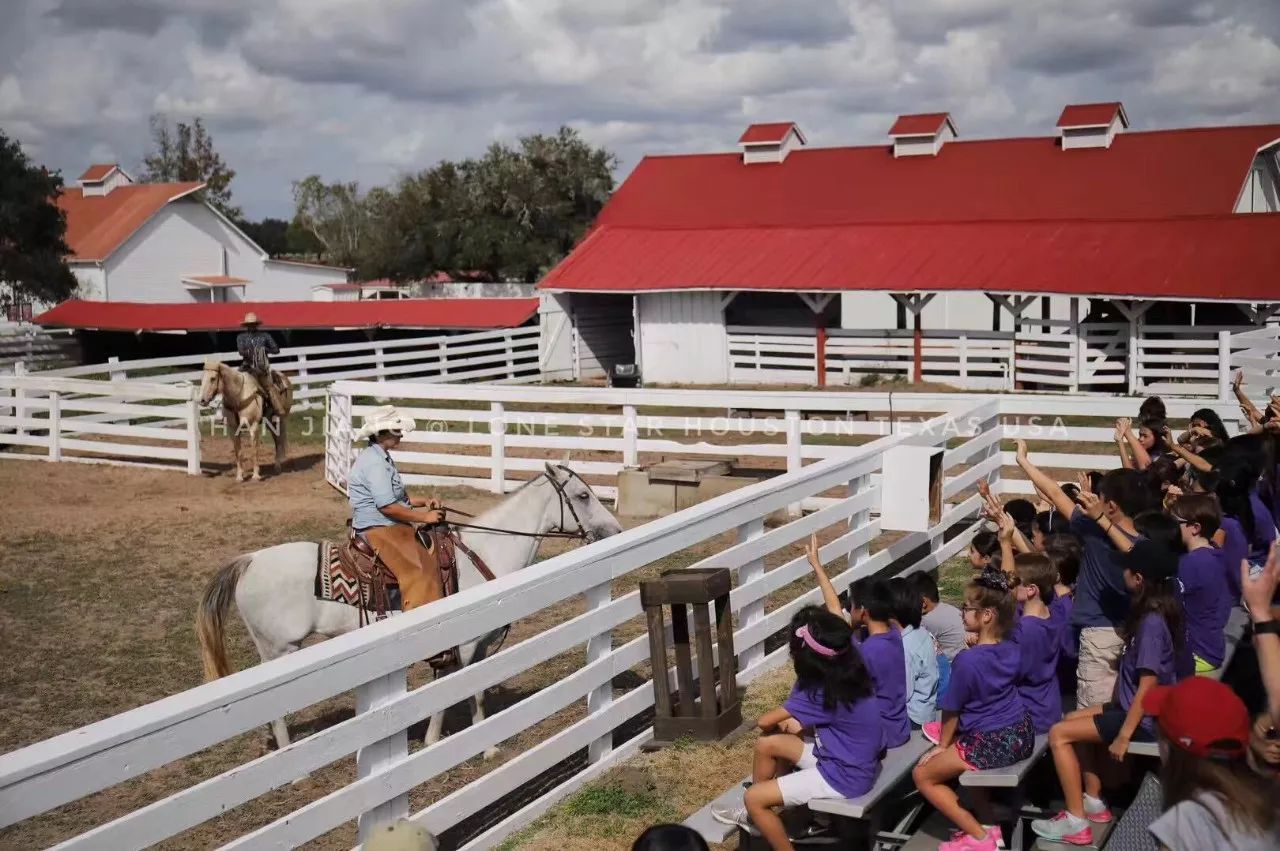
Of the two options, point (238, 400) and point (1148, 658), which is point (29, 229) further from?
point (1148, 658)

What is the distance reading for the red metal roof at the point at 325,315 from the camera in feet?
98.5

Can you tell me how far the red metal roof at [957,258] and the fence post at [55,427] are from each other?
14.3 metres

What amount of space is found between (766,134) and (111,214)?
2992 centimetres

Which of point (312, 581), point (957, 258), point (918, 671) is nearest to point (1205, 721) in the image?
point (918, 671)

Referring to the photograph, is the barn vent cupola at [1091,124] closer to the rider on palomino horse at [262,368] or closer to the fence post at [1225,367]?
the fence post at [1225,367]

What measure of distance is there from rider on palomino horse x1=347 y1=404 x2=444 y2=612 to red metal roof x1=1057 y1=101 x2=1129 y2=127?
29.0 meters

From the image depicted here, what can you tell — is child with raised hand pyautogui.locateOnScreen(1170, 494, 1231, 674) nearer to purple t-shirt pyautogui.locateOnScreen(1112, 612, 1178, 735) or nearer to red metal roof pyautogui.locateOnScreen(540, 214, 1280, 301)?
purple t-shirt pyautogui.locateOnScreen(1112, 612, 1178, 735)

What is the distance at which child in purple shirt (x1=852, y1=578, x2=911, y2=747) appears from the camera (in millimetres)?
5398

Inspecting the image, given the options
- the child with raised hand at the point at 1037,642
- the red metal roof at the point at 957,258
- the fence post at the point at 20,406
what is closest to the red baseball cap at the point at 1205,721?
the child with raised hand at the point at 1037,642

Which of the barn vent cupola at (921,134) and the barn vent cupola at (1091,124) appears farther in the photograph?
the barn vent cupola at (921,134)

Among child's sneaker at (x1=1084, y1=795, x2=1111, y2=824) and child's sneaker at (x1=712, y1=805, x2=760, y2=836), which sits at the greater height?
child's sneaker at (x1=1084, y1=795, x2=1111, y2=824)

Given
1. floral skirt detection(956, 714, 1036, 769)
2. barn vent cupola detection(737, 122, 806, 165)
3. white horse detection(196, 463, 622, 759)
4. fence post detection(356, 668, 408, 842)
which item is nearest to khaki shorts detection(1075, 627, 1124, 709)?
floral skirt detection(956, 714, 1036, 769)

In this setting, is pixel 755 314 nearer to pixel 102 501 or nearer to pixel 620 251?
pixel 620 251

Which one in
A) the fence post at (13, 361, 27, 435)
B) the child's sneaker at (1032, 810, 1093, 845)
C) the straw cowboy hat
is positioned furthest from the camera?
the fence post at (13, 361, 27, 435)
